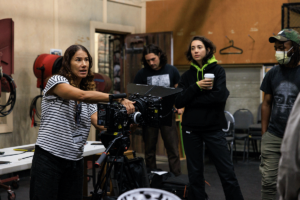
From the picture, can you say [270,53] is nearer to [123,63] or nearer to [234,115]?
[234,115]

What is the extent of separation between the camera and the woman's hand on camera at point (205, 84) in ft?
8.87

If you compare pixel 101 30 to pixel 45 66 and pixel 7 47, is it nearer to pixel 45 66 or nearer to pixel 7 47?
pixel 45 66

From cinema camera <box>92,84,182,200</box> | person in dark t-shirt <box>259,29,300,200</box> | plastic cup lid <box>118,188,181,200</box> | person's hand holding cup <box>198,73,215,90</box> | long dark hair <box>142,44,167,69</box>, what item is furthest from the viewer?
long dark hair <box>142,44,167,69</box>

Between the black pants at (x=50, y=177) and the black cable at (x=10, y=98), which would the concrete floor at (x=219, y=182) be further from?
the black pants at (x=50, y=177)

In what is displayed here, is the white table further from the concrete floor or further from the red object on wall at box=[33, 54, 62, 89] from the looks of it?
the red object on wall at box=[33, 54, 62, 89]

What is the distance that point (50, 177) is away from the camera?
77.7 inches

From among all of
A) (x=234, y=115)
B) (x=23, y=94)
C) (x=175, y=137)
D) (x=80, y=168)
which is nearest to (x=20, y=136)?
(x=23, y=94)

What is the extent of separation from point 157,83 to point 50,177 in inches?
95.4

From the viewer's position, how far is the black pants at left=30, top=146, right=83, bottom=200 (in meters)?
1.97

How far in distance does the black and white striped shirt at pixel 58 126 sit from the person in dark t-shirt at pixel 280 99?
144 cm

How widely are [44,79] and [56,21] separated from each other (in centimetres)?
113

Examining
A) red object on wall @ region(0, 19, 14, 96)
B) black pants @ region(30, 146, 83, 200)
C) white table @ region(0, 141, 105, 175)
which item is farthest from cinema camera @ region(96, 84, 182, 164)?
red object on wall @ region(0, 19, 14, 96)

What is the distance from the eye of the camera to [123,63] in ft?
21.6

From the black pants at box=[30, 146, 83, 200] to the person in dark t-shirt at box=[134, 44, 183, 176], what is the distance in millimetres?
2125
